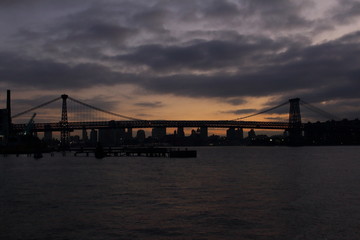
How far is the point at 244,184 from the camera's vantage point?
128 feet

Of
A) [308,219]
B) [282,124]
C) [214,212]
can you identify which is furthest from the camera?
[282,124]

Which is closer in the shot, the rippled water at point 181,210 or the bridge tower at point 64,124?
the rippled water at point 181,210

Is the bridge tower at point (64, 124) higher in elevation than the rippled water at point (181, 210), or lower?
higher

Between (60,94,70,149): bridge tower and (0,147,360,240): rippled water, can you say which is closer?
(0,147,360,240): rippled water

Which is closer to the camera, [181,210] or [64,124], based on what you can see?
[181,210]

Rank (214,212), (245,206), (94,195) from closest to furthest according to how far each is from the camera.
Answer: (214,212)
(245,206)
(94,195)

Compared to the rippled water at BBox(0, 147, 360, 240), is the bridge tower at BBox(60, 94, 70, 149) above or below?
above

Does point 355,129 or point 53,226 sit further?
point 355,129

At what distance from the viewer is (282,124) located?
521 feet

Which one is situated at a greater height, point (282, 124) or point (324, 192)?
point (282, 124)

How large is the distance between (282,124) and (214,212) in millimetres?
138922

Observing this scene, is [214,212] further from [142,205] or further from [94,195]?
[94,195]

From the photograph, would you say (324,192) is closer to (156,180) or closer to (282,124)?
(156,180)

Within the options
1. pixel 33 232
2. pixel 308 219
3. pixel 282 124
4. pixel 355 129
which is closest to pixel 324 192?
pixel 308 219
